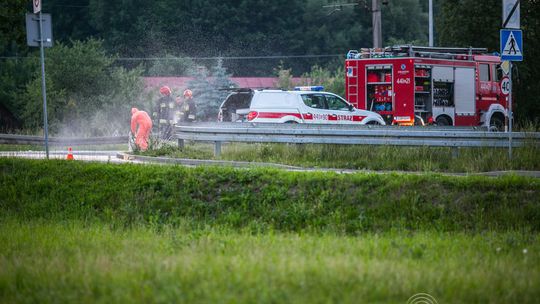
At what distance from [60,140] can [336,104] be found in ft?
36.4

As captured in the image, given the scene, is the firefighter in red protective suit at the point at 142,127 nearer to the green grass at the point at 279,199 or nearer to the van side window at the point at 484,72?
the green grass at the point at 279,199

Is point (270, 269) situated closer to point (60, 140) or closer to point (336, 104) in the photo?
point (336, 104)

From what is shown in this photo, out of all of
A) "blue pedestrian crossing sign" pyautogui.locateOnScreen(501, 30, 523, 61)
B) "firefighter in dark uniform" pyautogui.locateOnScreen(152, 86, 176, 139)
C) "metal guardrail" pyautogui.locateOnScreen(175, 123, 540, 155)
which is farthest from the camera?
"firefighter in dark uniform" pyautogui.locateOnScreen(152, 86, 176, 139)

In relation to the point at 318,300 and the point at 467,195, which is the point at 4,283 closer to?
the point at 318,300

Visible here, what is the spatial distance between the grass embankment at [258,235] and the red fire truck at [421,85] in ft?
46.0

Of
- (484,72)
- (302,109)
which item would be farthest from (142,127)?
(484,72)

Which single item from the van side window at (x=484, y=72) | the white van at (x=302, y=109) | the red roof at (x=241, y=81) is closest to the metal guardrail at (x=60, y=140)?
the white van at (x=302, y=109)

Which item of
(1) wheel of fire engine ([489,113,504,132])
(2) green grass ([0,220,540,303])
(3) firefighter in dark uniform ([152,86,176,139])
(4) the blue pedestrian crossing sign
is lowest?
(2) green grass ([0,220,540,303])

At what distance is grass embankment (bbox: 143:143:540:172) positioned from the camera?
1628 cm

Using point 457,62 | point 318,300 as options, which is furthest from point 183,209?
point 457,62

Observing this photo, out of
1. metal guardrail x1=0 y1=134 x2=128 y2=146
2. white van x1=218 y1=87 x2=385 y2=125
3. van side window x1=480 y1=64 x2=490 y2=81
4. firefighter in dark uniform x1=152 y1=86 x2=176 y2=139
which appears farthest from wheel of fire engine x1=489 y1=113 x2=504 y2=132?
metal guardrail x1=0 y1=134 x2=128 y2=146

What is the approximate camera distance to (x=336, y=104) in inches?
979

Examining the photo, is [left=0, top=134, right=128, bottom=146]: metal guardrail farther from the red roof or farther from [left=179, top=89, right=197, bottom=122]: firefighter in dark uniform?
the red roof

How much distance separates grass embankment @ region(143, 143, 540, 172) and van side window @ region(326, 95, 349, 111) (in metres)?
5.51
